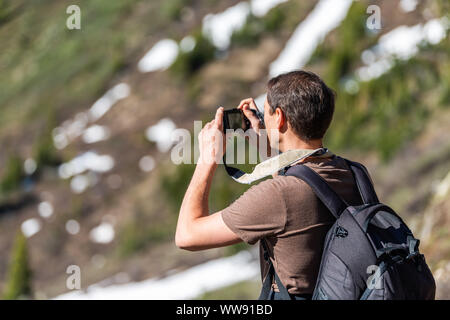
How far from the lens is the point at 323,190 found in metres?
2.66

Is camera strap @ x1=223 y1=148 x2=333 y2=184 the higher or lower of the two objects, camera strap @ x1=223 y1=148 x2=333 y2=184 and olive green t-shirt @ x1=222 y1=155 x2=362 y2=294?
the higher

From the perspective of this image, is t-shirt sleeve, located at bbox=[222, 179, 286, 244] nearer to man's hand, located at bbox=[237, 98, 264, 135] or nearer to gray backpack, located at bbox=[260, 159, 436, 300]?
gray backpack, located at bbox=[260, 159, 436, 300]

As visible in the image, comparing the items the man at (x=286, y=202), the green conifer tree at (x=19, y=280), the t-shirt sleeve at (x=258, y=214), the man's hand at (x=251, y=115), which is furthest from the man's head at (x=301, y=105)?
the green conifer tree at (x=19, y=280)

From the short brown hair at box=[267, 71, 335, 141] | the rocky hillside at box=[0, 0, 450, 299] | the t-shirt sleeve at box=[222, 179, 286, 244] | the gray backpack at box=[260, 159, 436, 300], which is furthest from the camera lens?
the rocky hillside at box=[0, 0, 450, 299]

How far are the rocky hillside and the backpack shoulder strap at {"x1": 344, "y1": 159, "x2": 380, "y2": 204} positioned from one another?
8.81m

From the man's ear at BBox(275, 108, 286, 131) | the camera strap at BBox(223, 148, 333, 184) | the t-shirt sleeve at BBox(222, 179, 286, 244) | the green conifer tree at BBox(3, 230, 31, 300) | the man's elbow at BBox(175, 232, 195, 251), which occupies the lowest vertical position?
the green conifer tree at BBox(3, 230, 31, 300)

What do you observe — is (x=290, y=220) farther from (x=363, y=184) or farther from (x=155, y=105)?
(x=155, y=105)

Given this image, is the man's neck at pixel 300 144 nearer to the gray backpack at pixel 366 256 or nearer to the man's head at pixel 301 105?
the man's head at pixel 301 105

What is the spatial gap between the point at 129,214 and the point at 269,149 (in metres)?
17.1

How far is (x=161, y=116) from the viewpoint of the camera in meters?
23.6

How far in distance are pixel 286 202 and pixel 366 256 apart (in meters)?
0.40

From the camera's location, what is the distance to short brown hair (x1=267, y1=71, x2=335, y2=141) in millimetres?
2787

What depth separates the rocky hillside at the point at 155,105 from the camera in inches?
647

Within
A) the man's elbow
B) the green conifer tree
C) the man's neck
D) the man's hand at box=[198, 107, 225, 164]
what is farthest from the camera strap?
the green conifer tree
